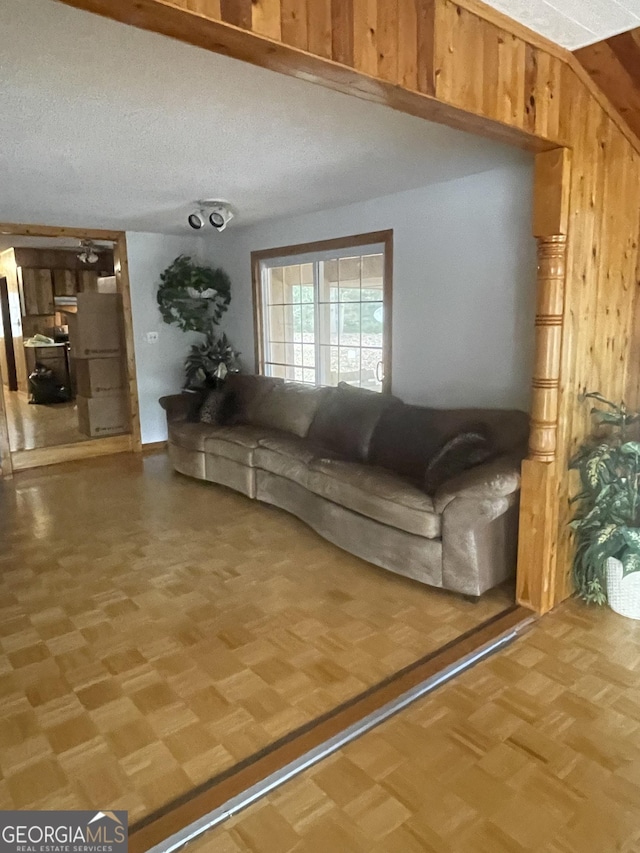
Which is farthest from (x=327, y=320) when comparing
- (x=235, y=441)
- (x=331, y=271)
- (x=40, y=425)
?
(x=40, y=425)

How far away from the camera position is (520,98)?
211 centimetres

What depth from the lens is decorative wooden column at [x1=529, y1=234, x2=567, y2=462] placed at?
2.53 meters

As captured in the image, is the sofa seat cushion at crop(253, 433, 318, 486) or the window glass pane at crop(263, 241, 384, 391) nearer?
the sofa seat cushion at crop(253, 433, 318, 486)

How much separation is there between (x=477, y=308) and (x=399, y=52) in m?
2.28

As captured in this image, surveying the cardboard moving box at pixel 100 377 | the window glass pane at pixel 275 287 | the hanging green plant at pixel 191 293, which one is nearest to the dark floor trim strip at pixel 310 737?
the window glass pane at pixel 275 287

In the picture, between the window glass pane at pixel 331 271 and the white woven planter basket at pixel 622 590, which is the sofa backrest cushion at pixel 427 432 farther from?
the window glass pane at pixel 331 271

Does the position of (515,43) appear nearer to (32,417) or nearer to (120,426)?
(120,426)

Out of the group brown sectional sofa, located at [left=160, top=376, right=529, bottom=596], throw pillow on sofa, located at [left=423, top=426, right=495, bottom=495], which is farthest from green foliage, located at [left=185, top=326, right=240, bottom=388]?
throw pillow on sofa, located at [left=423, top=426, right=495, bottom=495]

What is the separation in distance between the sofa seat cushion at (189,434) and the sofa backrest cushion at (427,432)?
1.64 meters

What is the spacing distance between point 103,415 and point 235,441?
7.99ft

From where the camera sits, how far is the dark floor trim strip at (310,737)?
1.69m

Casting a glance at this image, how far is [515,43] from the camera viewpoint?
2.03m

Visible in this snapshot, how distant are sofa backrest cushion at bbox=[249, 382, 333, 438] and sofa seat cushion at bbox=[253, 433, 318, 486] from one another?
0.16 metres

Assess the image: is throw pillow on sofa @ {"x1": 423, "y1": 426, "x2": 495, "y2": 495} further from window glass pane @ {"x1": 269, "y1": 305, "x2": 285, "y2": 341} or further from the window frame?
window glass pane @ {"x1": 269, "y1": 305, "x2": 285, "y2": 341}
